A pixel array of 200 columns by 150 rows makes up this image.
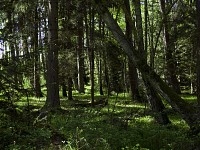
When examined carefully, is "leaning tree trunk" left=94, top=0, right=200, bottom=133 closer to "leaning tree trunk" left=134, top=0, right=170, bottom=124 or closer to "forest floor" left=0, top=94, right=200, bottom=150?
"leaning tree trunk" left=134, top=0, right=170, bottom=124

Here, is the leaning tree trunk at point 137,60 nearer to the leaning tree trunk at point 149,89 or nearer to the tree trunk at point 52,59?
the leaning tree trunk at point 149,89

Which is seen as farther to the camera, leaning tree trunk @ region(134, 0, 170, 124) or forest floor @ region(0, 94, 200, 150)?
leaning tree trunk @ region(134, 0, 170, 124)

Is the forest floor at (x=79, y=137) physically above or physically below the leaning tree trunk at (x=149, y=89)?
below

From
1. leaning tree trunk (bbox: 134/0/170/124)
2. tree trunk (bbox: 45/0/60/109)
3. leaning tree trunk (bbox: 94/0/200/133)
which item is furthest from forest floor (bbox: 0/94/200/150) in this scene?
tree trunk (bbox: 45/0/60/109)

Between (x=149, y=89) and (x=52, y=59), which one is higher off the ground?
(x=52, y=59)

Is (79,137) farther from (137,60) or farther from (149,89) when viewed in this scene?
(149,89)

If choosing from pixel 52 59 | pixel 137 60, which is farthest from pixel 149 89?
pixel 52 59

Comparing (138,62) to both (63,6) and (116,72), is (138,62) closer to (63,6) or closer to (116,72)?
(63,6)

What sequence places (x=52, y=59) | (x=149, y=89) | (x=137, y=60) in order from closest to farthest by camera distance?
(x=137, y=60), (x=149, y=89), (x=52, y=59)

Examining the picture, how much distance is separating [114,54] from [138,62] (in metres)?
15.6

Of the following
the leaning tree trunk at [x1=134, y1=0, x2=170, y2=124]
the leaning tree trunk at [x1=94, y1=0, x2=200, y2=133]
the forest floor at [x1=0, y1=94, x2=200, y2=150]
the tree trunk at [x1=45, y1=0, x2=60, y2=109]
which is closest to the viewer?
the forest floor at [x1=0, y1=94, x2=200, y2=150]

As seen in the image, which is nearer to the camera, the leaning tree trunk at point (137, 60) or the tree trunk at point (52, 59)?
the leaning tree trunk at point (137, 60)

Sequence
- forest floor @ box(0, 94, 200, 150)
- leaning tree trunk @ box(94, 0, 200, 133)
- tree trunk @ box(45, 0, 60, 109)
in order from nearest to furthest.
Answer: forest floor @ box(0, 94, 200, 150) → leaning tree trunk @ box(94, 0, 200, 133) → tree trunk @ box(45, 0, 60, 109)

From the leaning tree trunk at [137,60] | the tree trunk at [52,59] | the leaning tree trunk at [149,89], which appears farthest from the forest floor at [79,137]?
the tree trunk at [52,59]
